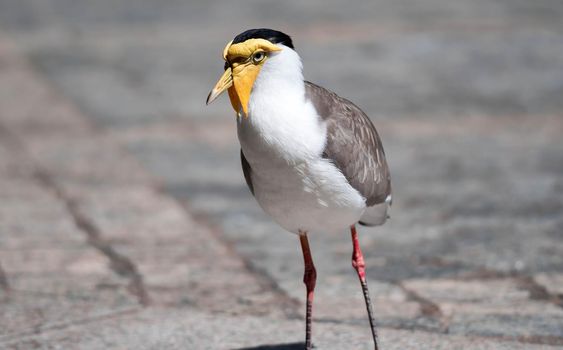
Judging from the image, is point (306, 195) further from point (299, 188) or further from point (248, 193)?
point (248, 193)

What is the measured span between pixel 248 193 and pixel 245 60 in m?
3.65

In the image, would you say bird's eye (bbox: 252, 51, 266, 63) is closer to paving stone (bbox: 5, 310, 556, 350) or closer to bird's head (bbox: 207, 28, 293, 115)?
bird's head (bbox: 207, 28, 293, 115)

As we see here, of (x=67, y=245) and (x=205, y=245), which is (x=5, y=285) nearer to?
(x=67, y=245)

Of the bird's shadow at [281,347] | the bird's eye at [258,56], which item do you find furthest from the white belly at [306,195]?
the bird's shadow at [281,347]

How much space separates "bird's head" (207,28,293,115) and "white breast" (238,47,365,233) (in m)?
0.03

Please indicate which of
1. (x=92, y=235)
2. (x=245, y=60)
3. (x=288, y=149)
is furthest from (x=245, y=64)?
(x=92, y=235)

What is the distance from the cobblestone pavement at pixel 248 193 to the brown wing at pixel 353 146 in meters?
0.85

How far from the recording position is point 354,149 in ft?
15.0

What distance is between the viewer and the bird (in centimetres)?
425

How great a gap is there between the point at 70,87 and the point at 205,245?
483 centimetres

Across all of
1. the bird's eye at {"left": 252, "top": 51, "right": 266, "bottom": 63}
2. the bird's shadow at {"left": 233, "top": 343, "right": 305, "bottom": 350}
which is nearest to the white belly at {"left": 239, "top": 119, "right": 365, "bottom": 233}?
the bird's eye at {"left": 252, "top": 51, "right": 266, "bottom": 63}

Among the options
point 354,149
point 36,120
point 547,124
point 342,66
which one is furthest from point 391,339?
point 342,66

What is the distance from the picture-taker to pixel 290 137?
13.9ft

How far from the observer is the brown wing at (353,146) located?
4.44 metres
